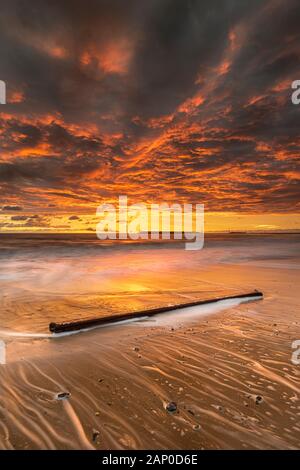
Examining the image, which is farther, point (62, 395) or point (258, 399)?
point (62, 395)

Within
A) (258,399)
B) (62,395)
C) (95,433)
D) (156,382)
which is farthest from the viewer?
(156,382)

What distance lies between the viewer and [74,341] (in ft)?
17.3

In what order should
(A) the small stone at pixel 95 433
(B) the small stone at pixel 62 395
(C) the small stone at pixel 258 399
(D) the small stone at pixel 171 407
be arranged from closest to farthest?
(A) the small stone at pixel 95 433, (D) the small stone at pixel 171 407, (C) the small stone at pixel 258 399, (B) the small stone at pixel 62 395

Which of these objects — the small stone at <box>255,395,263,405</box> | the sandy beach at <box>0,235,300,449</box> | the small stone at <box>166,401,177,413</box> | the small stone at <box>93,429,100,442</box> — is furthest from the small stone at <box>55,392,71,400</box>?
the small stone at <box>255,395,263,405</box>

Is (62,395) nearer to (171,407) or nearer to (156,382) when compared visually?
(156,382)

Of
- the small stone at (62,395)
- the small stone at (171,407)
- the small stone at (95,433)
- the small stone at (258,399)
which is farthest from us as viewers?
the small stone at (62,395)

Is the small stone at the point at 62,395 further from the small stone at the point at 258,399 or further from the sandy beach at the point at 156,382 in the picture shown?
the small stone at the point at 258,399

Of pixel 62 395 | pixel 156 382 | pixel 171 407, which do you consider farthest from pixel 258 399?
pixel 62 395

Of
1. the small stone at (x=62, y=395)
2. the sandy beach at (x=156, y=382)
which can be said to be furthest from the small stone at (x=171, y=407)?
the small stone at (x=62, y=395)

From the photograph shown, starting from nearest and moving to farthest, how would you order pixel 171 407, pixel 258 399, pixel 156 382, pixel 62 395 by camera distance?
pixel 171 407
pixel 258 399
pixel 62 395
pixel 156 382

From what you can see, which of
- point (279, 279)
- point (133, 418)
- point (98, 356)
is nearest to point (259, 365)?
point (133, 418)

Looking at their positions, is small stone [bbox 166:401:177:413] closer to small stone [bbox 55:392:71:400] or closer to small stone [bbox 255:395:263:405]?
small stone [bbox 255:395:263:405]
